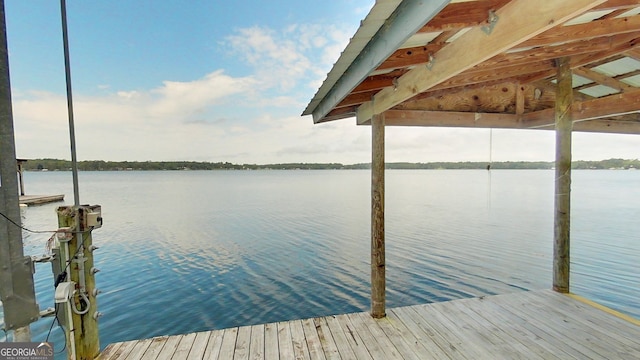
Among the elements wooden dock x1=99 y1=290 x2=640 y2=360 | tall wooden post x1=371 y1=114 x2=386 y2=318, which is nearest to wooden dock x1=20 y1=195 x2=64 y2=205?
wooden dock x1=99 y1=290 x2=640 y2=360

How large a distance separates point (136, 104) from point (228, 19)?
12.5m

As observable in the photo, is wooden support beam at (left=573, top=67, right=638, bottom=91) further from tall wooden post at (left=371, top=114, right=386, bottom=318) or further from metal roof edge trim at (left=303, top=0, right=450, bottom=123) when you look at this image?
metal roof edge trim at (left=303, top=0, right=450, bottom=123)

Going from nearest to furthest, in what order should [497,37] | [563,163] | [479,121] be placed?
[497,37]
[563,163]
[479,121]

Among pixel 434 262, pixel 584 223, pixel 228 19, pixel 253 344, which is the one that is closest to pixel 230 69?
pixel 228 19

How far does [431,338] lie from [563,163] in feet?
8.29

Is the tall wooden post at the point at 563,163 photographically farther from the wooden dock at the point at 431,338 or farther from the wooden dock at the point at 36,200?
the wooden dock at the point at 36,200

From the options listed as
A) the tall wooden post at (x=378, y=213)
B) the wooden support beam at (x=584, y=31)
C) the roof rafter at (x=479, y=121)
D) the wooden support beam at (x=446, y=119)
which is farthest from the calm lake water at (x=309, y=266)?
the wooden support beam at (x=584, y=31)

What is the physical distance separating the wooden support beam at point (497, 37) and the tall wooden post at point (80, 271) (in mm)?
2700

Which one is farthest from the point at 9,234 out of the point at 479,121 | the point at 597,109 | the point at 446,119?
the point at 597,109

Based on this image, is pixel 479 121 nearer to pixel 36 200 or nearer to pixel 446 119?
pixel 446 119

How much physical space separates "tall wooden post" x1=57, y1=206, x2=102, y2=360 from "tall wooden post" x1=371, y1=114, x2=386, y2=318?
245 centimetres

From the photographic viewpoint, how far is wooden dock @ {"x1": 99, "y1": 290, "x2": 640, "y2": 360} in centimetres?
227

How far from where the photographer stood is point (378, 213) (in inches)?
114

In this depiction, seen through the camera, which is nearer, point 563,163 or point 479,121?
point 563,163
